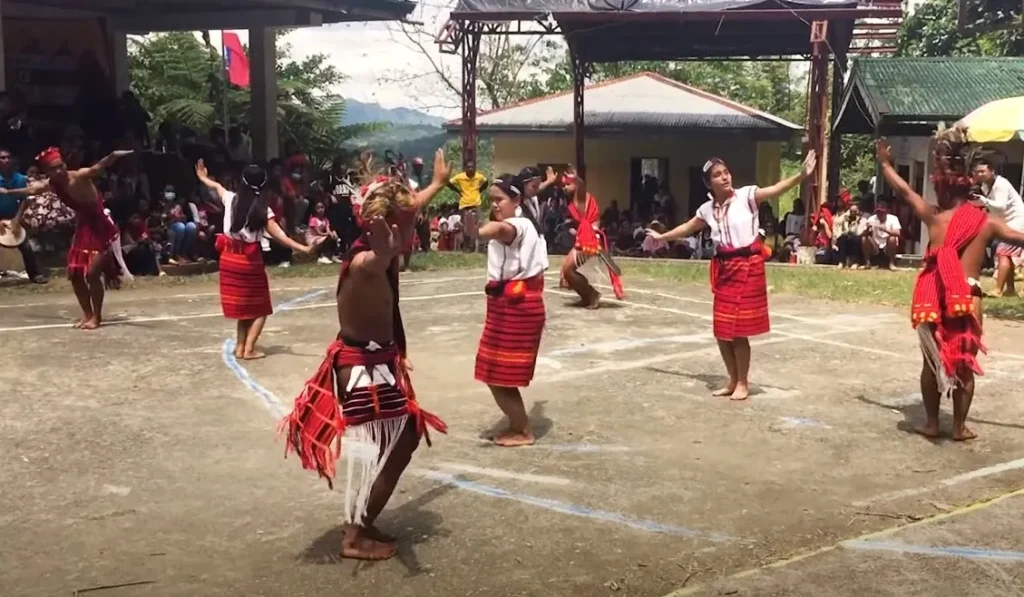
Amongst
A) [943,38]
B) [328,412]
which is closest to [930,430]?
[328,412]

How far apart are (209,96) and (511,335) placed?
944 inches

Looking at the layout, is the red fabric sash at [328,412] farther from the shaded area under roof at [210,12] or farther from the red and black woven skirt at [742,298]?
the shaded area under roof at [210,12]

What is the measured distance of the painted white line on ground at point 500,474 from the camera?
5637 millimetres

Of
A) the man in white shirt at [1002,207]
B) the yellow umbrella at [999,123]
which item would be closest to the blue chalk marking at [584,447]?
the man in white shirt at [1002,207]

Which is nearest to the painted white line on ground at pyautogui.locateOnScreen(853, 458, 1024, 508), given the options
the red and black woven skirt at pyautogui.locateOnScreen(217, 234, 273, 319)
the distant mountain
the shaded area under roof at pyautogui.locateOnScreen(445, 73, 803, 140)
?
the red and black woven skirt at pyautogui.locateOnScreen(217, 234, 273, 319)

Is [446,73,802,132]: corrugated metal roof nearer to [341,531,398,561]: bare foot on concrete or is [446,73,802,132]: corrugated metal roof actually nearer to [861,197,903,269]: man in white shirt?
[861,197,903,269]: man in white shirt

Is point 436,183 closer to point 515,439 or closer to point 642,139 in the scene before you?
point 515,439

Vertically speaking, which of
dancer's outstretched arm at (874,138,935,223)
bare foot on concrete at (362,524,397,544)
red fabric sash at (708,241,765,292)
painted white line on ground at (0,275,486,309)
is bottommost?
bare foot on concrete at (362,524,397,544)

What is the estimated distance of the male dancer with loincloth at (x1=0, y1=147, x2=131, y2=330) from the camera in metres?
9.33

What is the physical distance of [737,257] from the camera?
725cm

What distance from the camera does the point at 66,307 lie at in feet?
36.7

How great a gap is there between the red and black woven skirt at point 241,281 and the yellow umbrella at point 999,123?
844cm

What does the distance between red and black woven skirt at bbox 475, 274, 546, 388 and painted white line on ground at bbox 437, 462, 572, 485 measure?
0.52 metres

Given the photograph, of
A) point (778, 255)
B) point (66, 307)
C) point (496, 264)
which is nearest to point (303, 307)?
point (66, 307)
